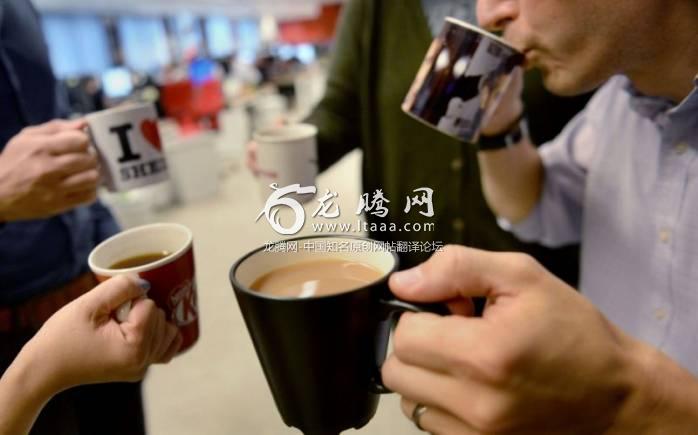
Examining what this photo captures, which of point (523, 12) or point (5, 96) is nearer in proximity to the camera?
point (523, 12)

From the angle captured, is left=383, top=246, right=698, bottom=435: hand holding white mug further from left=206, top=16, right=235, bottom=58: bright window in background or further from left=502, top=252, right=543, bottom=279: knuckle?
left=206, top=16, right=235, bottom=58: bright window in background

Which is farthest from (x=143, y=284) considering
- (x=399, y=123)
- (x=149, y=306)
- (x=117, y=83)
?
(x=117, y=83)

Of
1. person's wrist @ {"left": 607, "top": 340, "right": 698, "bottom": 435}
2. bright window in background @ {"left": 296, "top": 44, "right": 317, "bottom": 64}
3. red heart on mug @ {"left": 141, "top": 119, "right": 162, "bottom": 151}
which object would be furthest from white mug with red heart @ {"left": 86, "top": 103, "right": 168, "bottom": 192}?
bright window in background @ {"left": 296, "top": 44, "right": 317, "bottom": 64}

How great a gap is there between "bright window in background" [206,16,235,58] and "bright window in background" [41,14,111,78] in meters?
3.35

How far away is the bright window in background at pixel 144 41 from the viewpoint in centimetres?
948

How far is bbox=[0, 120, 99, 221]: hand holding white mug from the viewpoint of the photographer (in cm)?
57

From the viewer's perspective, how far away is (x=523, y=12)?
0.57 m

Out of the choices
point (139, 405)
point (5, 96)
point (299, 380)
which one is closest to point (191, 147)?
point (5, 96)

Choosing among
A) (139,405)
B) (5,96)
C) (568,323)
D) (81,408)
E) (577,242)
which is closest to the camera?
(568,323)

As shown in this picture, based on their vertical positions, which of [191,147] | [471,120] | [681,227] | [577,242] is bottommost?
[191,147]

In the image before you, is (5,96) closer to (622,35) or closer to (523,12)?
(523,12)

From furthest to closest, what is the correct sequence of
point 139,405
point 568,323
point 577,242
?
point 577,242
point 139,405
point 568,323

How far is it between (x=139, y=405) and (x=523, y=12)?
63 cm

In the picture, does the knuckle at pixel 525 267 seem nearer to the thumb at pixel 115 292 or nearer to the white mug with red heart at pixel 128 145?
the thumb at pixel 115 292
